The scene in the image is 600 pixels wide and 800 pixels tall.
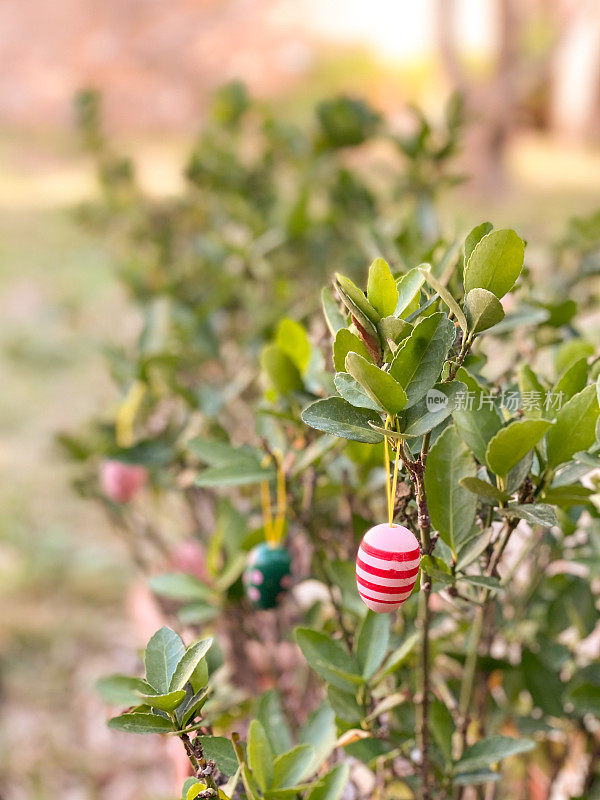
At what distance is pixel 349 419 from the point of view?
0.50 m

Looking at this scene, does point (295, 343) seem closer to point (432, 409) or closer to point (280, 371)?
point (280, 371)

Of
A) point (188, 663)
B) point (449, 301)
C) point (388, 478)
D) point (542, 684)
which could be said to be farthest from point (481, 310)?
point (542, 684)

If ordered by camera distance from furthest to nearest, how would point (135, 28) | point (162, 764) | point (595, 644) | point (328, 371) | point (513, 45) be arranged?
1. point (135, 28)
2. point (513, 45)
3. point (162, 764)
4. point (595, 644)
5. point (328, 371)

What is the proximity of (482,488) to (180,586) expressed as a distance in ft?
1.34

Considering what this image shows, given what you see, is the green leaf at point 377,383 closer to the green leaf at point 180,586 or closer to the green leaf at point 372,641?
the green leaf at point 372,641

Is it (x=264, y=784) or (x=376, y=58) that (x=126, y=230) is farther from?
(x=376, y=58)

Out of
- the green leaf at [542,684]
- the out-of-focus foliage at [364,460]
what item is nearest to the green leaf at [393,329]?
the out-of-focus foliage at [364,460]

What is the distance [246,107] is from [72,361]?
6.82ft

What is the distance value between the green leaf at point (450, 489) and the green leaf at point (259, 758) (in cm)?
18

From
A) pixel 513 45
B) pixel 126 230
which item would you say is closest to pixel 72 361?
pixel 126 230

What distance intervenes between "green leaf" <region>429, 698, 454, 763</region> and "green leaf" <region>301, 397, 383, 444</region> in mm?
327

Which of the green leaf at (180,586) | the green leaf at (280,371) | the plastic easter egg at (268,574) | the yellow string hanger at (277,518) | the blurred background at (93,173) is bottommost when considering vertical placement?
the blurred background at (93,173)

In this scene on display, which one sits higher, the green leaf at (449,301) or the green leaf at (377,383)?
the green leaf at (449,301)

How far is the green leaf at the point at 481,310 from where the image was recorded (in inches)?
17.7
